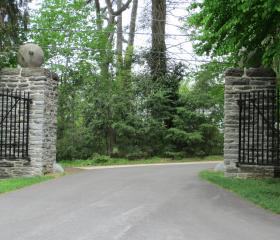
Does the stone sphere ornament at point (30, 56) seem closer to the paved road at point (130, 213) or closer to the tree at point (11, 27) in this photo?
the tree at point (11, 27)

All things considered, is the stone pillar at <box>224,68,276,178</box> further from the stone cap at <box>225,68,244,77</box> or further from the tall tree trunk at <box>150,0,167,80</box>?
the tall tree trunk at <box>150,0,167,80</box>

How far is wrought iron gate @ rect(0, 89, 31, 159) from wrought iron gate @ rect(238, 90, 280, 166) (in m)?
6.03

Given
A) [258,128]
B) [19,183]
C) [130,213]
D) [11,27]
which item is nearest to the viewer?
[130,213]

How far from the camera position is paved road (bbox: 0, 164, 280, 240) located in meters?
6.43

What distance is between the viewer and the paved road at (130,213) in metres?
6.43

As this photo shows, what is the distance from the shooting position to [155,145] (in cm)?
2156

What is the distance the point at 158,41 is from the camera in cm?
2367

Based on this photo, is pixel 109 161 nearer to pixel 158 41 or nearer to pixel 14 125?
pixel 14 125

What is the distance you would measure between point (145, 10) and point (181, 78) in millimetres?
4687

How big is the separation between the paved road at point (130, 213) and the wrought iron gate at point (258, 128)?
183cm

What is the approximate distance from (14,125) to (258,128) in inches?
272

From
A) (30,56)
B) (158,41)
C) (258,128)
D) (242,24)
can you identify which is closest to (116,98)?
(158,41)

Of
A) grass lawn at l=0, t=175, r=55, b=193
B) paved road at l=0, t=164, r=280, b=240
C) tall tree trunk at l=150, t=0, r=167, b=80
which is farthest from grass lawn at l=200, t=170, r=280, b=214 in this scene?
tall tree trunk at l=150, t=0, r=167, b=80

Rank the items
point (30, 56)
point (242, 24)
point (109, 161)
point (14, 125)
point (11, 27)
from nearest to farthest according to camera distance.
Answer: point (242, 24), point (14, 125), point (30, 56), point (11, 27), point (109, 161)
